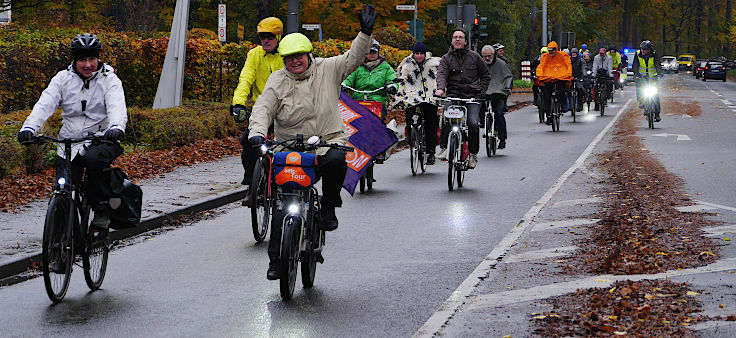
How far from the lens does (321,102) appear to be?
7090mm

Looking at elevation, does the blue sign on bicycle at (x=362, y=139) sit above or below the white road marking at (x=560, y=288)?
above

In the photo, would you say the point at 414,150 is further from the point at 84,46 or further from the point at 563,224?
the point at 84,46

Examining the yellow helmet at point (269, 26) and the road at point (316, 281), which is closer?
the road at point (316, 281)

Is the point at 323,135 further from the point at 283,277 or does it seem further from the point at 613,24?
the point at 613,24

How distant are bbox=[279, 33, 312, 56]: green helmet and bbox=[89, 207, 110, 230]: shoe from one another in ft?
5.16

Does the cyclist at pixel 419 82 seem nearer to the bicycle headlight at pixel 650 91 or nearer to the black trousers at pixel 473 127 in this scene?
the black trousers at pixel 473 127

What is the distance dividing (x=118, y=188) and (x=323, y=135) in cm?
139

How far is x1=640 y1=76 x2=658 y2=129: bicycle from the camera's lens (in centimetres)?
2397

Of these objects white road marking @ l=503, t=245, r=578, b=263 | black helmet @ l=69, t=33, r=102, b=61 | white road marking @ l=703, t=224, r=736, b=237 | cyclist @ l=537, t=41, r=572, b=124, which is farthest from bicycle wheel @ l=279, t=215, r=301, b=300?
cyclist @ l=537, t=41, r=572, b=124

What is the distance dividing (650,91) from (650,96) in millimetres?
218

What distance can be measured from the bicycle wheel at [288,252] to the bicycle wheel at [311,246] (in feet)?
0.61

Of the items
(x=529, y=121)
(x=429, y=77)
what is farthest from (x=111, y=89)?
(x=529, y=121)

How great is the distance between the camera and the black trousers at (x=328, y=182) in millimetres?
6516

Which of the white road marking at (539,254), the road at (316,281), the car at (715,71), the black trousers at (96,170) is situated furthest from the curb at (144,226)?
the car at (715,71)
